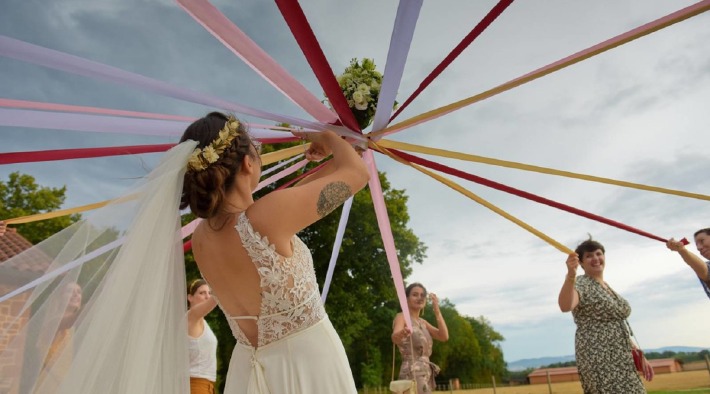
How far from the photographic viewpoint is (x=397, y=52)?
2.58 metres

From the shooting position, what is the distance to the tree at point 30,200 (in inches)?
816

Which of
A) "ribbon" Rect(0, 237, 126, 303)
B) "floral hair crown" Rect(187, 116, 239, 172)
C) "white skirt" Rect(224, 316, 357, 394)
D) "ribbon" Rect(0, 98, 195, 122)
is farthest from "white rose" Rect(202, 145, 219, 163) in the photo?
"ribbon" Rect(0, 98, 195, 122)

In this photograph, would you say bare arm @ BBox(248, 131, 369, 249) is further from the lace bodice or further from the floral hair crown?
the floral hair crown

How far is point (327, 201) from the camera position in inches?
74.2

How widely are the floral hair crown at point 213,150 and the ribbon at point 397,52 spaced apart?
99 centimetres

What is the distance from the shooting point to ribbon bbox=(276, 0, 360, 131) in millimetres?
2218

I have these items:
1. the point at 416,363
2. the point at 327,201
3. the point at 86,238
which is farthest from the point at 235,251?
the point at 416,363

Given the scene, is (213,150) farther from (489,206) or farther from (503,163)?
(489,206)

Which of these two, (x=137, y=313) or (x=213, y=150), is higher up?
(x=213, y=150)

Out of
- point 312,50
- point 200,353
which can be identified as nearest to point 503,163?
point 312,50

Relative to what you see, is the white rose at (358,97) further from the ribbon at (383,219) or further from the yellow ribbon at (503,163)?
the ribbon at (383,219)

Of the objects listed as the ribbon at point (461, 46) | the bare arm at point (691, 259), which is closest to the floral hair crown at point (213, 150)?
the ribbon at point (461, 46)

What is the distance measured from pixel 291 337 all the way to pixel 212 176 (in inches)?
25.9

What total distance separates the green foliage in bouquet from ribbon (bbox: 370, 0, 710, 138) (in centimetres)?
14
